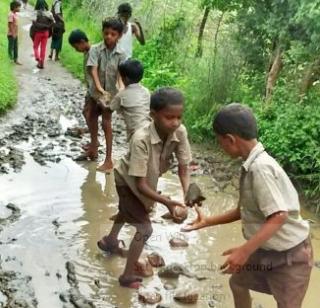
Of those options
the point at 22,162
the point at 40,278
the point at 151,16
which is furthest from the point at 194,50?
the point at 40,278

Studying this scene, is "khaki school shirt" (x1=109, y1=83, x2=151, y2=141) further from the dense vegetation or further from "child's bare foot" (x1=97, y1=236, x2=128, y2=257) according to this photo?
the dense vegetation

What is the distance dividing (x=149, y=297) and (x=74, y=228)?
1469mm

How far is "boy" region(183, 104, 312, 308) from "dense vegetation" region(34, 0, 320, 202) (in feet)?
10.2

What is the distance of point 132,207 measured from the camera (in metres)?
4.41

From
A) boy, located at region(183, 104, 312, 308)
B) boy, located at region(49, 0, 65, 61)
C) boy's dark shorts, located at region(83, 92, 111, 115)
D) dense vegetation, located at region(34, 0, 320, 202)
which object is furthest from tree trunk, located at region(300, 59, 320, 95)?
boy, located at region(49, 0, 65, 61)

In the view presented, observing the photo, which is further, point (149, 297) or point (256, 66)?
point (256, 66)

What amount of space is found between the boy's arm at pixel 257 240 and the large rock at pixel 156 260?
1807mm

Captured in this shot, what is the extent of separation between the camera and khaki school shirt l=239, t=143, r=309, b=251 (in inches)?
122

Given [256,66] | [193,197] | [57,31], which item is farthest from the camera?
[57,31]

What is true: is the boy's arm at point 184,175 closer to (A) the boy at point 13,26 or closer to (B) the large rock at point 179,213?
(B) the large rock at point 179,213

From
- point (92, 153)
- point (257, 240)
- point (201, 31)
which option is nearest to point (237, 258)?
point (257, 240)

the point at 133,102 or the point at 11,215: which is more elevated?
the point at 133,102

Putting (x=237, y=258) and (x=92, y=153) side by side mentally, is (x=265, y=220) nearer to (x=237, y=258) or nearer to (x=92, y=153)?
(x=237, y=258)

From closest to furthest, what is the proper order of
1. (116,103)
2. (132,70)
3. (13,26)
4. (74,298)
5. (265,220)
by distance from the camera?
(265,220) < (74,298) < (132,70) < (116,103) < (13,26)
